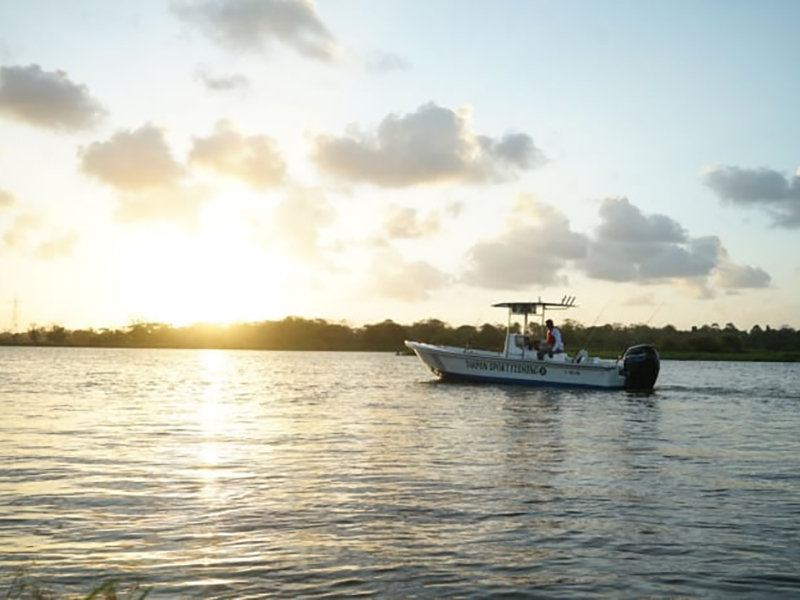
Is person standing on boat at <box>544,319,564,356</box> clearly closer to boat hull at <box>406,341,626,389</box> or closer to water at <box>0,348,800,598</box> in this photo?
boat hull at <box>406,341,626,389</box>

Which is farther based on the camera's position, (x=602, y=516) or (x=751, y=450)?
(x=751, y=450)

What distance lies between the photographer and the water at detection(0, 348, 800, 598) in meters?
9.20

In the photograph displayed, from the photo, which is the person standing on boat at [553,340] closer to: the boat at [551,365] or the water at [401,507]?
the boat at [551,365]

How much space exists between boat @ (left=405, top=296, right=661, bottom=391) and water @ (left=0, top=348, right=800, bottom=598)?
48.9 ft

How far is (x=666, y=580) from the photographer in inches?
364

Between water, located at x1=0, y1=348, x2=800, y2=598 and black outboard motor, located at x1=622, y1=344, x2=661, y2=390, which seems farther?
black outboard motor, located at x1=622, y1=344, x2=661, y2=390

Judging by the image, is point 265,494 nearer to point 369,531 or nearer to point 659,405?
point 369,531

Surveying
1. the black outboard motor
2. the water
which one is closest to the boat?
the black outboard motor

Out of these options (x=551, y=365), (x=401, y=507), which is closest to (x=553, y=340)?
(x=551, y=365)

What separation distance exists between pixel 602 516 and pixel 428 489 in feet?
10.6

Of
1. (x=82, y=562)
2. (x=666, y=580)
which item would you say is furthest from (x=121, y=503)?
(x=666, y=580)

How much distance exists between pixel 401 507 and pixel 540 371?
31321mm

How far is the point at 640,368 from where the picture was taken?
42938mm

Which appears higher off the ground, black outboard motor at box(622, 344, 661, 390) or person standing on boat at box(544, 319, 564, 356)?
person standing on boat at box(544, 319, 564, 356)
